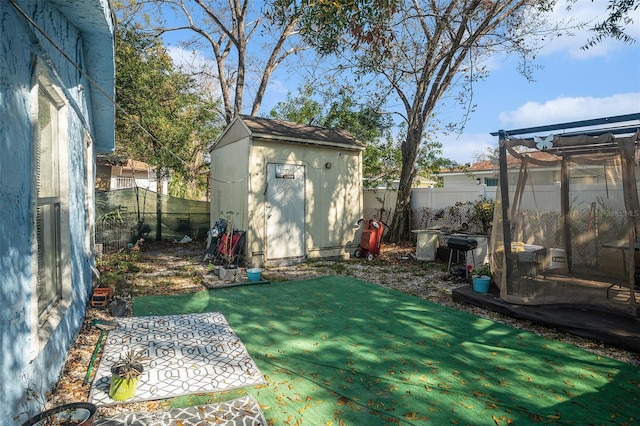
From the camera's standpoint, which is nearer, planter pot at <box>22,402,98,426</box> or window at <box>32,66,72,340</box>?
planter pot at <box>22,402,98,426</box>

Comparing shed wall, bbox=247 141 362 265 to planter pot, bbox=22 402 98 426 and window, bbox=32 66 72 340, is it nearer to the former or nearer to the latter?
window, bbox=32 66 72 340

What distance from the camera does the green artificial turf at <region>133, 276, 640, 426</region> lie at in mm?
2527

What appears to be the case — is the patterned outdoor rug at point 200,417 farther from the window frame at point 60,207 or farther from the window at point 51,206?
the window frame at point 60,207

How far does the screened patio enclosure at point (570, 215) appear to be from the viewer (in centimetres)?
415

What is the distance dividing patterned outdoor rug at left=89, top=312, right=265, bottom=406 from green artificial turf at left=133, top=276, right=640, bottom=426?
0.19 meters

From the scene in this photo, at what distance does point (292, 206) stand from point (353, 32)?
177 inches

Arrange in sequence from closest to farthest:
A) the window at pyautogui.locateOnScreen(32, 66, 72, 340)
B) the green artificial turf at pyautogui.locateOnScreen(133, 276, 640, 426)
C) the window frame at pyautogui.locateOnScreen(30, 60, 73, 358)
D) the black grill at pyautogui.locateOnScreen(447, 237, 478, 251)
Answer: the green artificial turf at pyautogui.locateOnScreen(133, 276, 640, 426), the window at pyautogui.locateOnScreen(32, 66, 72, 340), the window frame at pyautogui.locateOnScreen(30, 60, 73, 358), the black grill at pyautogui.locateOnScreen(447, 237, 478, 251)

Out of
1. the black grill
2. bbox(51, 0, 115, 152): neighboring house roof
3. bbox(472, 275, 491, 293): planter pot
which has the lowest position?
bbox(472, 275, 491, 293): planter pot

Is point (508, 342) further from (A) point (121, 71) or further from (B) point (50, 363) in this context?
(A) point (121, 71)

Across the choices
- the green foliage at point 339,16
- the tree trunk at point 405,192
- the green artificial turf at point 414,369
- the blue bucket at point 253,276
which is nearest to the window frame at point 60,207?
the green artificial turf at point 414,369

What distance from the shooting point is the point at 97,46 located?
4.24 meters

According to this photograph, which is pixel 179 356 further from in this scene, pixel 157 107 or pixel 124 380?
pixel 157 107

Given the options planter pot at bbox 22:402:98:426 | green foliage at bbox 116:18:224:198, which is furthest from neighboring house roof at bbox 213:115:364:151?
planter pot at bbox 22:402:98:426

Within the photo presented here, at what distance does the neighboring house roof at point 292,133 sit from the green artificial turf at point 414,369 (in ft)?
13.3
